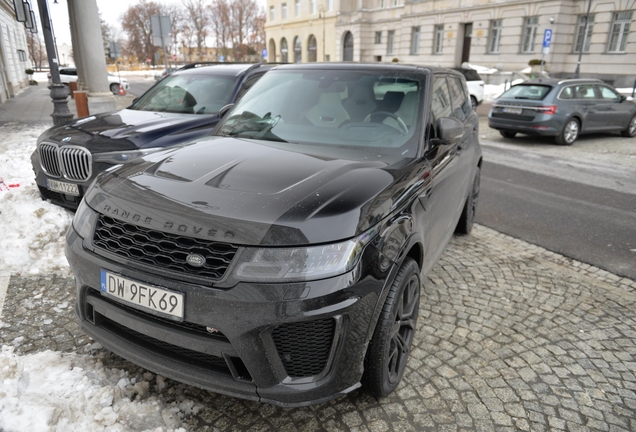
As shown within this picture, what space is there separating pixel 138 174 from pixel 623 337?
347cm

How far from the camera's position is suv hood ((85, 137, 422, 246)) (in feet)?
6.88

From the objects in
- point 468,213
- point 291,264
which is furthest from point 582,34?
point 291,264

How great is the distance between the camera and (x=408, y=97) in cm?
337

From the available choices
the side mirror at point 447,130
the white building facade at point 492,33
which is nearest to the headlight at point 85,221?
the side mirror at point 447,130

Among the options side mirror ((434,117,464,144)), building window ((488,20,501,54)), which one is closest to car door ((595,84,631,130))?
side mirror ((434,117,464,144))

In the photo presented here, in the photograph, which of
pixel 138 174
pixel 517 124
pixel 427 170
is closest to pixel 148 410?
pixel 138 174

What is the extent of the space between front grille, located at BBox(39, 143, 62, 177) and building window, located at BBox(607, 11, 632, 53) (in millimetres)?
32314

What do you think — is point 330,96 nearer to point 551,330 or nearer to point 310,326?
point 310,326

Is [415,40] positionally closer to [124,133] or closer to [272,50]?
[272,50]

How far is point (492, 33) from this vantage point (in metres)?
35.6

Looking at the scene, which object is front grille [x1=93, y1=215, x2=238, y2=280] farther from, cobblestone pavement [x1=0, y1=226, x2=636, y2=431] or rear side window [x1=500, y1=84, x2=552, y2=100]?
rear side window [x1=500, y1=84, x2=552, y2=100]

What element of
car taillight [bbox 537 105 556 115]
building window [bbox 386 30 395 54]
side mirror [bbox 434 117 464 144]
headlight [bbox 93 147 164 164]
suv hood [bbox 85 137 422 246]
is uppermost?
building window [bbox 386 30 395 54]

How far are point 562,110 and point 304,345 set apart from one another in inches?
472

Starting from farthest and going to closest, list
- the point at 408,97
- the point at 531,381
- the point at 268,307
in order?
the point at 408,97 < the point at 531,381 < the point at 268,307
